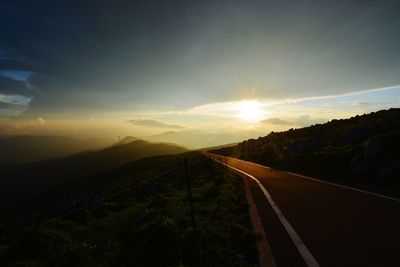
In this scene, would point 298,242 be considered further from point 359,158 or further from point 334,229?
point 359,158

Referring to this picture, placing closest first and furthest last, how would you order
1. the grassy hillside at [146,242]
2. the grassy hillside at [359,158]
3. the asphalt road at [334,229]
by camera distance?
the asphalt road at [334,229] < the grassy hillside at [146,242] < the grassy hillside at [359,158]

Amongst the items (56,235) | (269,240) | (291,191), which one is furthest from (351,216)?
(56,235)

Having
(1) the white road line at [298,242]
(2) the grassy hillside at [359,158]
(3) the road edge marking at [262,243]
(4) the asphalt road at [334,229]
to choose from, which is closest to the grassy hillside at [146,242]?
(3) the road edge marking at [262,243]

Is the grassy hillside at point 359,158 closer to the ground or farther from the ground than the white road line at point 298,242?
farther from the ground

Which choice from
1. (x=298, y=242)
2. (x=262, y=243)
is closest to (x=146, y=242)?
(x=262, y=243)

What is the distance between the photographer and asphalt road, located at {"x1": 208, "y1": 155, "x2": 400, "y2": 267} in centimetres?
714

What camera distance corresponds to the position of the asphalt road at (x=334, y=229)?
7145 millimetres

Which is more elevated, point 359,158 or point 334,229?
point 359,158

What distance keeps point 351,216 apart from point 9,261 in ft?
37.6

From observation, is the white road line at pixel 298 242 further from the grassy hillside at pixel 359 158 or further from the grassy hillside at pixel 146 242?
the grassy hillside at pixel 359 158

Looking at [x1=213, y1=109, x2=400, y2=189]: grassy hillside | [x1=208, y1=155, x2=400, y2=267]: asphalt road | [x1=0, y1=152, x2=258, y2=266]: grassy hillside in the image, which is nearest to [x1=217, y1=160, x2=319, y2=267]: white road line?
[x1=208, y1=155, x2=400, y2=267]: asphalt road

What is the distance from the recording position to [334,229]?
372 inches

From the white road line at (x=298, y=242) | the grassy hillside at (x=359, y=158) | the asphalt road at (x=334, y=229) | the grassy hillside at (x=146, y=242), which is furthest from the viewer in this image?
the grassy hillside at (x=359, y=158)

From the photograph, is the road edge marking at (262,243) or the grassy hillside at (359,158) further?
→ the grassy hillside at (359,158)
